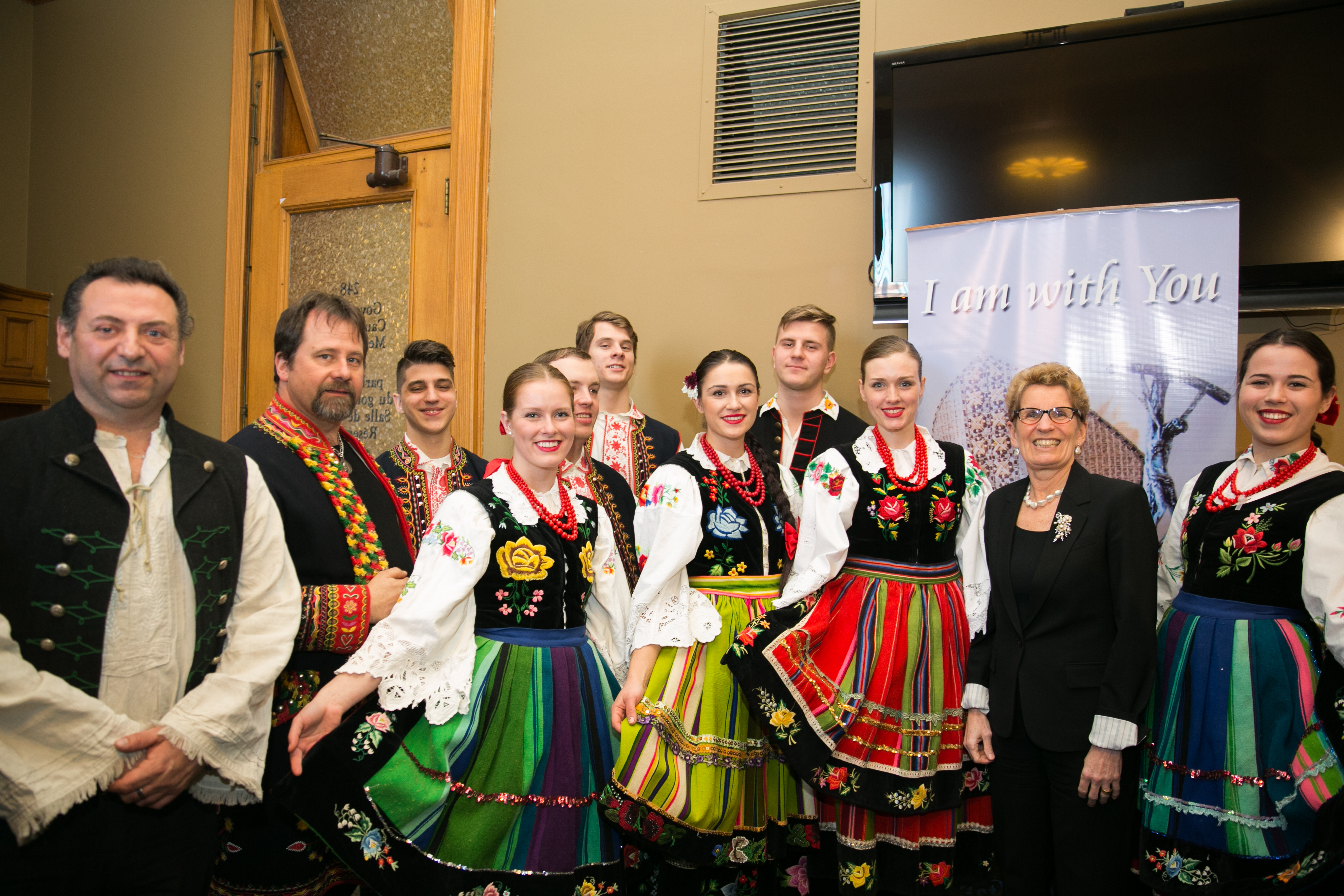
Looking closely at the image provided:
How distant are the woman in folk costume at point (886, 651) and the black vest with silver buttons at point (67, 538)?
128cm

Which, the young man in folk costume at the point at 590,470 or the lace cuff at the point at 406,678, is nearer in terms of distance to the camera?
the lace cuff at the point at 406,678

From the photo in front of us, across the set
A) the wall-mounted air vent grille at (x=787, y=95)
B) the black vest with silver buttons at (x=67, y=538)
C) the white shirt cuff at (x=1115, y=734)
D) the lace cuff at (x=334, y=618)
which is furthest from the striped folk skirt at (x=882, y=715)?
the wall-mounted air vent grille at (x=787, y=95)

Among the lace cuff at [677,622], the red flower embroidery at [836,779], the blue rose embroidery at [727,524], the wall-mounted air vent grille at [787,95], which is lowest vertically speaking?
the red flower embroidery at [836,779]

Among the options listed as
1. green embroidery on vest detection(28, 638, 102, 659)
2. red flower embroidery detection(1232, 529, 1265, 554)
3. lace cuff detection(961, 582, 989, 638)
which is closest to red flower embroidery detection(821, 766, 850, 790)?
lace cuff detection(961, 582, 989, 638)

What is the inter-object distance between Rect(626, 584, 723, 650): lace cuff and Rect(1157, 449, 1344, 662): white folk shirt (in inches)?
46.8

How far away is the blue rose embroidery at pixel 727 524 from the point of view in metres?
2.35

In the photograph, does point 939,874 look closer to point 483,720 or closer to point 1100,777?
point 1100,777

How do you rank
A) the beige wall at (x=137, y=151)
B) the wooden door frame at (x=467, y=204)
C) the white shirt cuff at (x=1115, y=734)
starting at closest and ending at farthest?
the white shirt cuff at (x=1115, y=734), the wooden door frame at (x=467, y=204), the beige wall at (x=137, y=151)

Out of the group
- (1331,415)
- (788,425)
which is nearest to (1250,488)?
(1331,415)

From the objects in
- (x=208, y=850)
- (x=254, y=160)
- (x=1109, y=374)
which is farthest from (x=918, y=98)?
(x=254, y=160)

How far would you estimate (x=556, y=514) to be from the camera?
2.15m

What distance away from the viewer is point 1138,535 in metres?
2.04

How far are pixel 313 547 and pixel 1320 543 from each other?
2.30 meters

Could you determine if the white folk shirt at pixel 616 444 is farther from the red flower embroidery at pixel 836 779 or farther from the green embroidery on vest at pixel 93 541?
the green embroidery on vest at pixel 93 541
